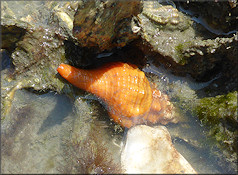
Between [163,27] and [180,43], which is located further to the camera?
[163,27]

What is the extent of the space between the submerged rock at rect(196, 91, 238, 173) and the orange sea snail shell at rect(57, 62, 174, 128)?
0.86 metres

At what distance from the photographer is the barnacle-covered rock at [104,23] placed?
2.55 meters

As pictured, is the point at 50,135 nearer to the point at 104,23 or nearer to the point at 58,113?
the point at 58,113

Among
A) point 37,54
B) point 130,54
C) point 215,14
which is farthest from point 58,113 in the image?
point 215,14

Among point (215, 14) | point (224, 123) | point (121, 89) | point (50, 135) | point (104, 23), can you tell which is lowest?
point (50, 135)

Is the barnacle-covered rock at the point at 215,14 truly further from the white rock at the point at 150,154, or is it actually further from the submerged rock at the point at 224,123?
the white rock at the point at 150,154

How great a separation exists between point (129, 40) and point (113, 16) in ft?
2.22

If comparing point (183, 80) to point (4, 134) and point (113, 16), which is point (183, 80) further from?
point (4, 134)

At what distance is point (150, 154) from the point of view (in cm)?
280

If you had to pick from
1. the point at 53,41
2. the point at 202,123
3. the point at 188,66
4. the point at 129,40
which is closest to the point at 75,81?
the point at 53,41

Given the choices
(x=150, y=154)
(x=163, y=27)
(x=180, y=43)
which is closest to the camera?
(x=150, y=154)

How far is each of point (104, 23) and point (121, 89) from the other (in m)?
1.13

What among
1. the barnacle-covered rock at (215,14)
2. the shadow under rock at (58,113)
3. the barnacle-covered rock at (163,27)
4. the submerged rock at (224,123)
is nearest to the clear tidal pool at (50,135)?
the shadow under rock at (58,113)

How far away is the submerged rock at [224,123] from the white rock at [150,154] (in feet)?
2.51
